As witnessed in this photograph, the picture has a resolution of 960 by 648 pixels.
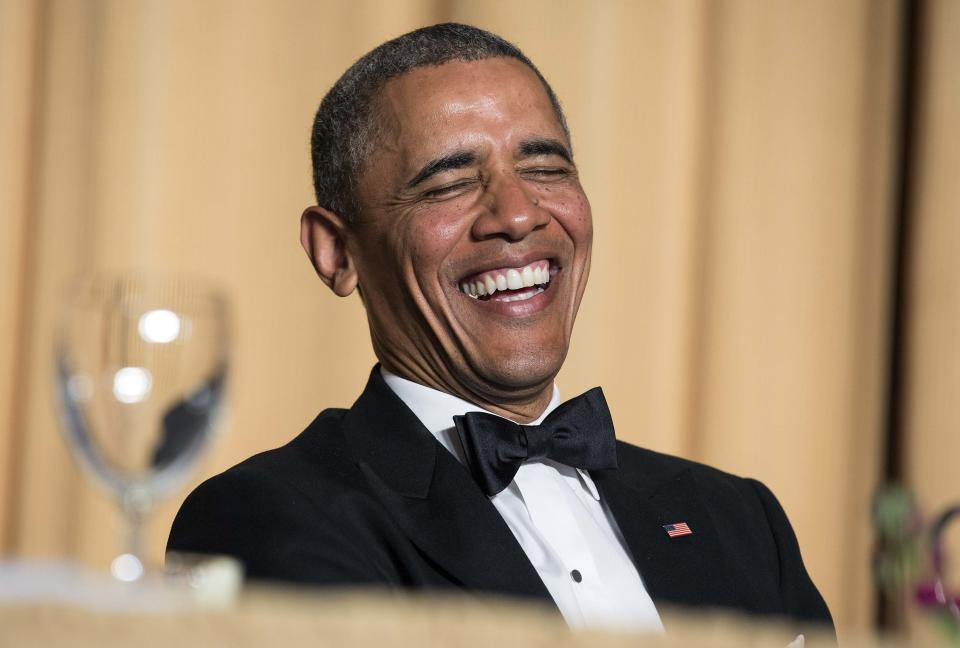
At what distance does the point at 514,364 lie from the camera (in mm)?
1757

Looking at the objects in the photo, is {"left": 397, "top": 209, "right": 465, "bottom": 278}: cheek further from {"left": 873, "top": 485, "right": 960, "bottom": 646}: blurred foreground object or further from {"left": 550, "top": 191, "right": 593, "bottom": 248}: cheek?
{"left": 873, "top": 485, "right": 960, "bottom": 646}: blurred foreground object

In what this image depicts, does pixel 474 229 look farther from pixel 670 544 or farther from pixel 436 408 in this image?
pixel 670 544

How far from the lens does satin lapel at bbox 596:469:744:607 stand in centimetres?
164

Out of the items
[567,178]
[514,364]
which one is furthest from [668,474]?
[567,178]

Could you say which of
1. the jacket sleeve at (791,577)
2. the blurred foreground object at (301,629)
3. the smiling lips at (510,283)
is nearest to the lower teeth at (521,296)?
the smiling lips at (510,283)

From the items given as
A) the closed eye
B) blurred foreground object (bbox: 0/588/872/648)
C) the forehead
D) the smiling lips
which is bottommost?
blurred foreground object (bbox: 0/588/872/648)

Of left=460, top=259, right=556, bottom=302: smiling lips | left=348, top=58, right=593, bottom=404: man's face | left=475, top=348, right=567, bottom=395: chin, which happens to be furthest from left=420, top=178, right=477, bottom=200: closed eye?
left=475, top=348, right=567, bottom=395: chin

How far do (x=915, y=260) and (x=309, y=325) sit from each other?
1.39 m

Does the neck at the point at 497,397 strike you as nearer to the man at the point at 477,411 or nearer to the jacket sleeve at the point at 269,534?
the man at the point at 477,411

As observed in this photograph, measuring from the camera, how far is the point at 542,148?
181 cm

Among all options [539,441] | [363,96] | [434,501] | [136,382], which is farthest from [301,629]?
[363,96]

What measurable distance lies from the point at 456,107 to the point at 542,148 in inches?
5.2

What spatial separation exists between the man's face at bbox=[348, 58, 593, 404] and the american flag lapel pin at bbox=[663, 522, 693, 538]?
0.26 meters

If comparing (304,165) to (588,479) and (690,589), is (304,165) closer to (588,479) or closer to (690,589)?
(588,479)
